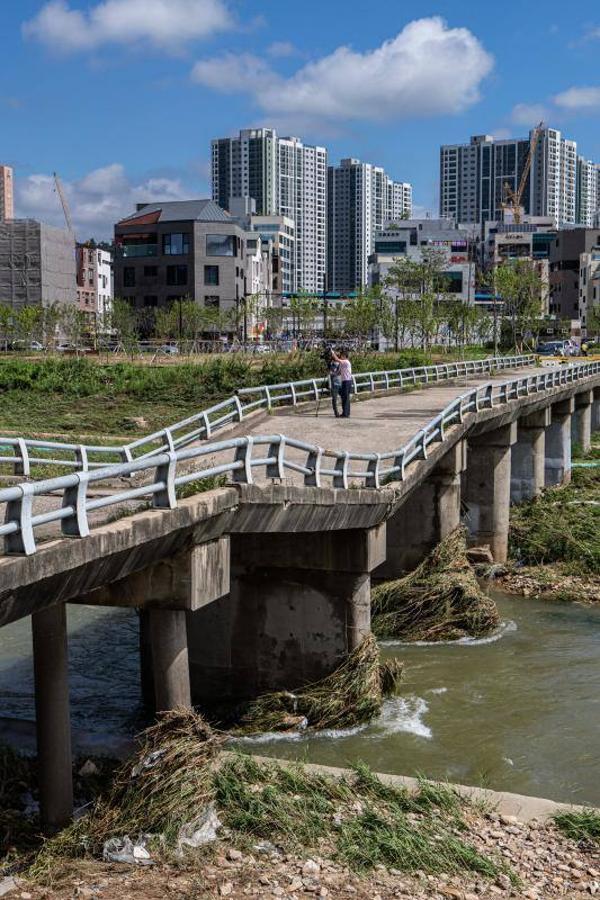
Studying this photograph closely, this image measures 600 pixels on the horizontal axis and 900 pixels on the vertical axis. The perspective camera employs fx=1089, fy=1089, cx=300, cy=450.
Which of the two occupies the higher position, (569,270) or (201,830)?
(569,270)

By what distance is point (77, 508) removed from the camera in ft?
34.5

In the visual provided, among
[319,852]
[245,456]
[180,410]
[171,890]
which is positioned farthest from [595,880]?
[180,410]

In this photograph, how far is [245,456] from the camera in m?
14.5

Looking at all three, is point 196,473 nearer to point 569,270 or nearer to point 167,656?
point 167,656

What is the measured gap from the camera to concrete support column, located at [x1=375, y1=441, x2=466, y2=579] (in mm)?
Result: 26672

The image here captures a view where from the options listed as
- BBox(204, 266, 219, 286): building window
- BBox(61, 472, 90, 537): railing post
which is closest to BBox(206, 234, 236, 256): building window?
BBox(204, 266, 219, 286): building window

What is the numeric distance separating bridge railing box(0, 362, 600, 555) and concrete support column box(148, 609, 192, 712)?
5.25 ft

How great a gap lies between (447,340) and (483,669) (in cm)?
8527

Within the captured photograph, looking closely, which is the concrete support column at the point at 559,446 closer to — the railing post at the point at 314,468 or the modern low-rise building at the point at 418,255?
the railing post at the point at 314,468

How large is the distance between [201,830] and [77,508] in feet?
13.9

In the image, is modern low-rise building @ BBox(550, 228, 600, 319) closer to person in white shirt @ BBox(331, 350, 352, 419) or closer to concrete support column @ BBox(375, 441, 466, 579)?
person in white shirt @ BBox(331, 350, 352, 419)

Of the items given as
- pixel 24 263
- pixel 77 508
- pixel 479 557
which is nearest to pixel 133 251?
pixel 24 263

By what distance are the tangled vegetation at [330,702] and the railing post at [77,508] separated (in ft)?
24.6

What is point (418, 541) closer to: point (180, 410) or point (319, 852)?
point (319, 852)
